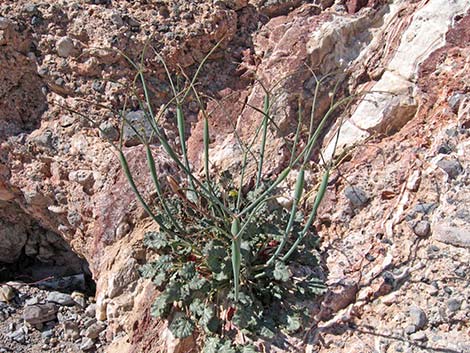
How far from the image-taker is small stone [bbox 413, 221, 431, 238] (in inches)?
88.6

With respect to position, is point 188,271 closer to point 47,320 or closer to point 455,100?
point 47,320

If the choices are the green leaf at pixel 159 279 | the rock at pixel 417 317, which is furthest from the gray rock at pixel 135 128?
the rock at pixel 417 317

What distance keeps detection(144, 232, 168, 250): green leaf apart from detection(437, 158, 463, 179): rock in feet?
4.57

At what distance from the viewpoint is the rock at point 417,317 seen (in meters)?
2.05

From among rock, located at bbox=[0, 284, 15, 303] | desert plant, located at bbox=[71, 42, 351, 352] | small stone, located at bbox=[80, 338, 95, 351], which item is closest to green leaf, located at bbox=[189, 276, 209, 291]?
desert plant, located at bbox=[71, 42, 351, 352]

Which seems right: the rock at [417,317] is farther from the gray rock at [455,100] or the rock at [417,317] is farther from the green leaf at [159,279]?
the green leaf at [159,279]

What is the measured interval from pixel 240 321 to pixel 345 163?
105cm

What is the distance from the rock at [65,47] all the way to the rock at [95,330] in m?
1.72

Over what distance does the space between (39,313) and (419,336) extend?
2254mm

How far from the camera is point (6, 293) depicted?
3.28 meters

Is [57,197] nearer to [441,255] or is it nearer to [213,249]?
[213,249]

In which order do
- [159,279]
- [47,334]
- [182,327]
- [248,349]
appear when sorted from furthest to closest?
[47,334], [159,279], [182,327], [248,349]

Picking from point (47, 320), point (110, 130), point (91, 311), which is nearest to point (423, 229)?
point (110, 130)

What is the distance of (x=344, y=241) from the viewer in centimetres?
246
